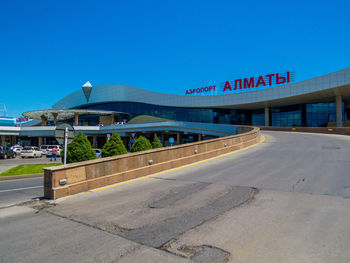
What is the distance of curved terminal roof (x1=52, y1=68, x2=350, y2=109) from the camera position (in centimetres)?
3819

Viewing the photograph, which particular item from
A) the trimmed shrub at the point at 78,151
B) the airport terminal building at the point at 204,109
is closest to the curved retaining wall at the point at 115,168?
the trimmed shrub at the point at 78,151

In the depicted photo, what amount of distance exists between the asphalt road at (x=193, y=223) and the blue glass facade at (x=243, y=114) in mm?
45886

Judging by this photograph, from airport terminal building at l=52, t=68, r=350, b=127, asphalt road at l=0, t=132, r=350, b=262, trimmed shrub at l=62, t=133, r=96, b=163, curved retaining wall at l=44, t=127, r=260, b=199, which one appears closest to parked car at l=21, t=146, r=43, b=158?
trimmed shrub at l=62, t=133, r=96, b=163

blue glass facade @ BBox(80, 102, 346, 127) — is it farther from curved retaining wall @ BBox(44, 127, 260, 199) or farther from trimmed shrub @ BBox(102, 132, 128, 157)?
curved retaining wall @ BBox(44, 127, 260, 199)

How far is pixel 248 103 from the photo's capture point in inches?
1993

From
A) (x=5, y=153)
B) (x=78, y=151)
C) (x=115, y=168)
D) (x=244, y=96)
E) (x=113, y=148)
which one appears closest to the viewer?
(x=115, y=168)

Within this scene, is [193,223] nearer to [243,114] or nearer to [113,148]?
[113,148]

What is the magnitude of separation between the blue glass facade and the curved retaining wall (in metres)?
42.4

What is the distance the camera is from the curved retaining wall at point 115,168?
25.1 ft

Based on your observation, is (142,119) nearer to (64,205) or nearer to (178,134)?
(178,134)

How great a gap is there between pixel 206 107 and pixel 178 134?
10377mm

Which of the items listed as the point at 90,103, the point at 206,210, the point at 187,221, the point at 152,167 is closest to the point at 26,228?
the point at 187,221

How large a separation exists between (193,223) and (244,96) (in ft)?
157

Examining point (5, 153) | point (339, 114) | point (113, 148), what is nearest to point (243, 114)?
point (339, 114)
